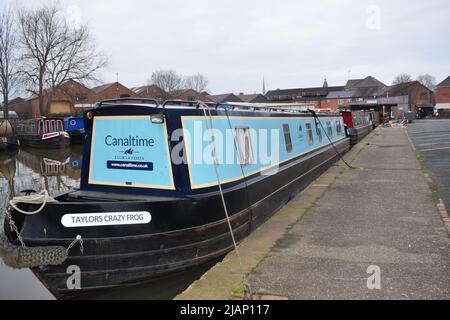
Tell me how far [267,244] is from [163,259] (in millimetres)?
1552

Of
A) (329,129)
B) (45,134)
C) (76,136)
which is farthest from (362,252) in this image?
(76,136)

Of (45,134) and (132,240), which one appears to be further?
(45,134)

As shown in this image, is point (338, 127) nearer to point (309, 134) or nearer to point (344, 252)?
point (309, 134)

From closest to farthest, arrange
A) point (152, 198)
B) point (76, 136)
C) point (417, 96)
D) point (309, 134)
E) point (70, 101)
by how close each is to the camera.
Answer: point (152, 198)
point (309, 134)
point (76, 136)
point (70, 101)
point (417, 96)

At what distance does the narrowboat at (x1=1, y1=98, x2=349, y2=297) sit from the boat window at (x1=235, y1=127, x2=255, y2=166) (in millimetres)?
17

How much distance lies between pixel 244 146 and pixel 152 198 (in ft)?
6.49

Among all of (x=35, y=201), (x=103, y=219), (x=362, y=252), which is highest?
(x=35, y=201)

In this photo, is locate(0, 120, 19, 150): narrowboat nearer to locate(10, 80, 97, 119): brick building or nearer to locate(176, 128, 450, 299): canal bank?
locate(10, 80, 97, 119): brick building

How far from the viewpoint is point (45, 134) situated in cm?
3028

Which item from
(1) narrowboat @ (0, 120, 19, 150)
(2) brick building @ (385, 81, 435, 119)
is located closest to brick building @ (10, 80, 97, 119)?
(1) narrowboat @ (0, 120, 19, 150)

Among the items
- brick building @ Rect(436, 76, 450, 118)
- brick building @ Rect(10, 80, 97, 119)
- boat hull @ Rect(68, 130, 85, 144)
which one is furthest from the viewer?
brick building @ Rect(436, 76, 450, 118)

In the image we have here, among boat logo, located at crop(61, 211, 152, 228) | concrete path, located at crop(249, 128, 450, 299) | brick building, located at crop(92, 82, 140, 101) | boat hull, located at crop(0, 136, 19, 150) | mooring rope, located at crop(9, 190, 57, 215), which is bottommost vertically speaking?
concrete path, located at crop(249, 128, 450, 299)

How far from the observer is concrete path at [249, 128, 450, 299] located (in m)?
4.16

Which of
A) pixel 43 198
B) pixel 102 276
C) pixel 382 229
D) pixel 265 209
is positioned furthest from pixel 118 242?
pixel 382 229
